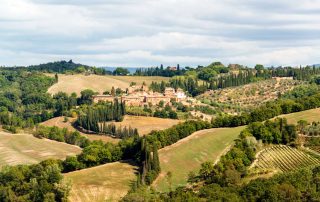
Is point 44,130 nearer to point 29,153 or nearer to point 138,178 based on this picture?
point 29,153

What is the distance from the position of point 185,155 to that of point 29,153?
46.4m

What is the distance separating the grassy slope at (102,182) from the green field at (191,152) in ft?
19.1

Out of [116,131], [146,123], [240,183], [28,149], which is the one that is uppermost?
[240,183]

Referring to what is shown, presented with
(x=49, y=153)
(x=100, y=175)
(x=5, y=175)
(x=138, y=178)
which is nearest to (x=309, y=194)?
(x=138, y=178)

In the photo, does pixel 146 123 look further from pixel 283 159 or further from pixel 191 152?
pixel 283 159

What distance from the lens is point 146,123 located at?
175625 millimetres

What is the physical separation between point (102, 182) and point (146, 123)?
82265 mm

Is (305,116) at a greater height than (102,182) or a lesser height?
greater

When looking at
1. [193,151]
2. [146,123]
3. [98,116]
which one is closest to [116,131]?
[146,123]

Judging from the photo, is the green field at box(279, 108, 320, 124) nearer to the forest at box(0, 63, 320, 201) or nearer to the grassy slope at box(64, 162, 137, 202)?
the forest at box(0, 63, 320, 201)

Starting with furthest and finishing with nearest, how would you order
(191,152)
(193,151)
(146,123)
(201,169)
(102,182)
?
(146,123) < (193,151) < (191,152) < (102,182) < (201,169)

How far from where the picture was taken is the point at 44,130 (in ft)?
543

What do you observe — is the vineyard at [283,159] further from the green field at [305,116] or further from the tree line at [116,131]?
the tree line at [116,131]

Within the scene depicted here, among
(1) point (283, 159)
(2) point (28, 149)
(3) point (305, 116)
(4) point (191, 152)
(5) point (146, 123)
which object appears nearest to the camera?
(1) point (283, 159)
